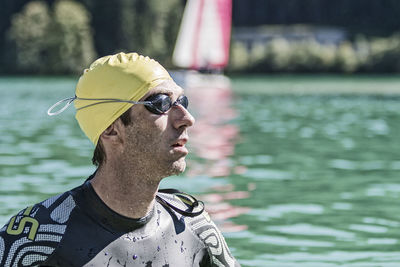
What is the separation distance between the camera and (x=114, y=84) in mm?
3924

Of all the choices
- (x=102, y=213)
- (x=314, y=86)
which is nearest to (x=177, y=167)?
(x=102, y=213)

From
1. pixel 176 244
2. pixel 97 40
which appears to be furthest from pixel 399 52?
pixel 176 244

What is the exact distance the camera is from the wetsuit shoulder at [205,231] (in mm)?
4180

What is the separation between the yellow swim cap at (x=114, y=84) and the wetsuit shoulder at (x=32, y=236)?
0.38 metres

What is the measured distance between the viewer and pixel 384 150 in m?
21.7

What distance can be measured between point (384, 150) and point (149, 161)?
60.0 feet

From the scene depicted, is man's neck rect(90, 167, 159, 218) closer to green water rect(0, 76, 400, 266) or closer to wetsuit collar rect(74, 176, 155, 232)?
wetsuit collar rect(74, 176, 155, 232)

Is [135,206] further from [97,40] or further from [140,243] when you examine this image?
[97,40]

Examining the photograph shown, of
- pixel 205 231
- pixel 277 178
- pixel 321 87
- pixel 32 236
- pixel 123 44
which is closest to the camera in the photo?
pixel 32 236

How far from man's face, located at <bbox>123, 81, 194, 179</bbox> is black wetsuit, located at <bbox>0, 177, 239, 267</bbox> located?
0.82ft

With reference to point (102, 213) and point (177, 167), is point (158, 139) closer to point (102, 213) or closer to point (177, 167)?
point (177, 167)

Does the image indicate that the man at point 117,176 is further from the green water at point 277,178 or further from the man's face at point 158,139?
the green water at point 277,178

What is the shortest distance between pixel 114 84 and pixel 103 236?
2.09 feet

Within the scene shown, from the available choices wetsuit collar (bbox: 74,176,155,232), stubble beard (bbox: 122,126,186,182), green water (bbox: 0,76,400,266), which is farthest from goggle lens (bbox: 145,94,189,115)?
green water (bbox: 0,76,400,266)
